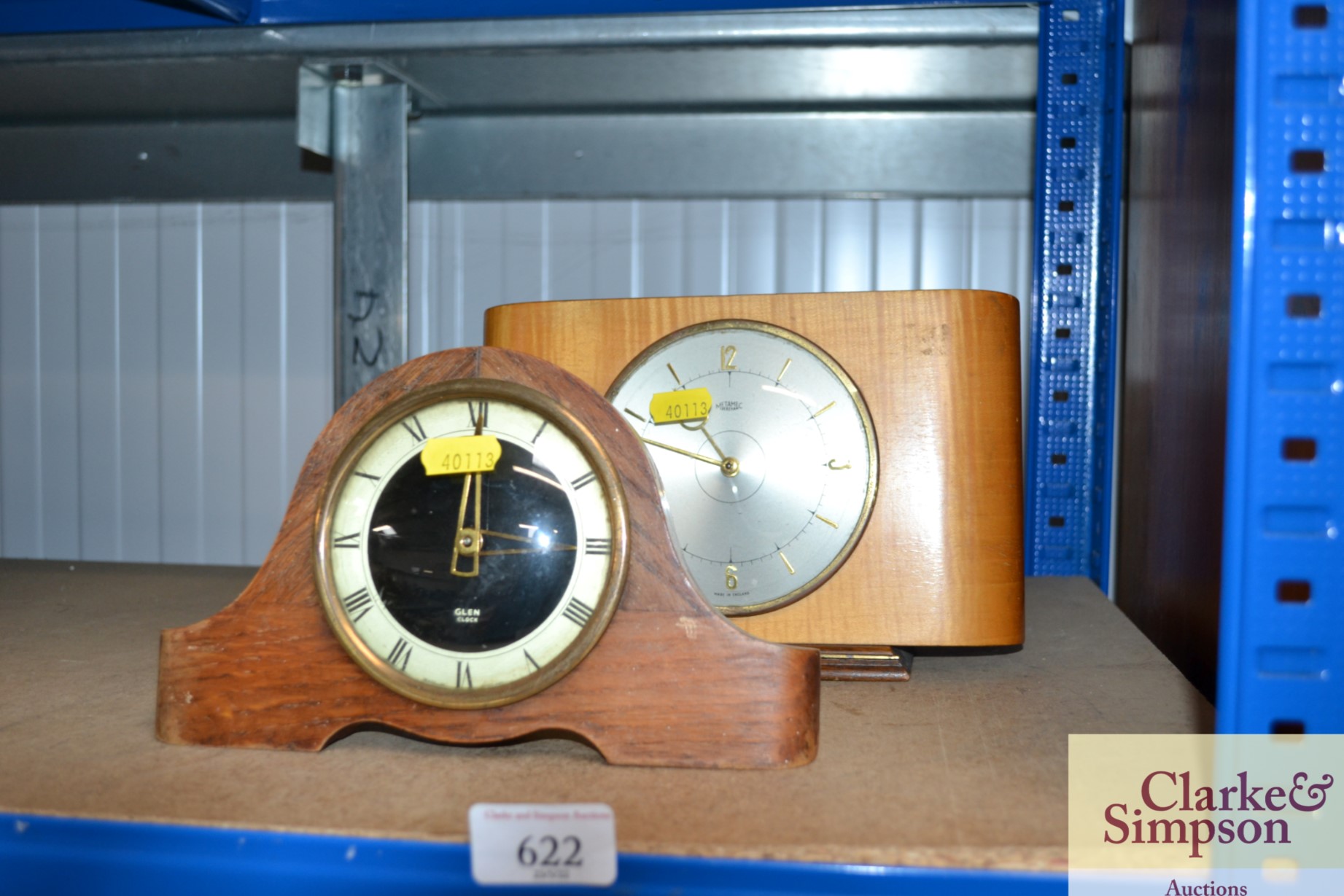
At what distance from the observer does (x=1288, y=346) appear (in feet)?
1.50

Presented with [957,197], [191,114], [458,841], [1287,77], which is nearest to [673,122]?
[957,197]

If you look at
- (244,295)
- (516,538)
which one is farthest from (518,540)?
(244,295)

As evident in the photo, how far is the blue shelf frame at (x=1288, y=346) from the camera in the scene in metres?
0.45

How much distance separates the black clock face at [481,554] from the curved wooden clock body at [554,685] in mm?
41

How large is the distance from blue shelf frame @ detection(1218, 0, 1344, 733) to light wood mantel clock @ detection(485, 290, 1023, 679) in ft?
0.96

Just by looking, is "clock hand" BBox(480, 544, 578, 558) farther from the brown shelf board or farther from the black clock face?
the brown shelf board

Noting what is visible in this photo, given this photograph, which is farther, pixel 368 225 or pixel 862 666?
pixel 368 225

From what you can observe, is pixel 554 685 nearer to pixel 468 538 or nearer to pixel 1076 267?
pixel 468 538

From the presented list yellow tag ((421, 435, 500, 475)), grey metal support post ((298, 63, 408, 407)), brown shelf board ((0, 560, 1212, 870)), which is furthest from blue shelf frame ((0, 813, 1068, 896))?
grey metal support post ((298, 63, 408, 407))

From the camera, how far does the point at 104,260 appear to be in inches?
79.1

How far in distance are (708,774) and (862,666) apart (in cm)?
25

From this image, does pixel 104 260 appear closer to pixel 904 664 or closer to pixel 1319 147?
pixel 904 664

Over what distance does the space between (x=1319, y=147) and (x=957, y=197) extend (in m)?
1.35

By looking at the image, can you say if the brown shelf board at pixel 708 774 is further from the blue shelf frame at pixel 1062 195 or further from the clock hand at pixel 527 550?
the blue shelf frame at pixel 1062 195
